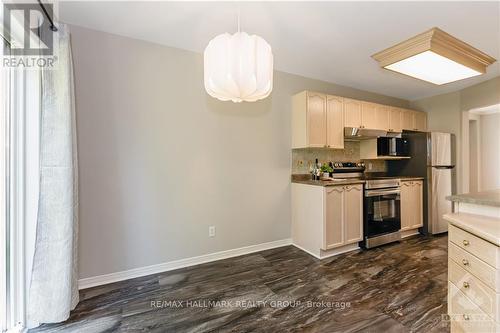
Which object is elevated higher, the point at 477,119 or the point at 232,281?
the point at 477,119

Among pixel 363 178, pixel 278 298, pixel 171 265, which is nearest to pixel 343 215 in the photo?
pixel 363 178

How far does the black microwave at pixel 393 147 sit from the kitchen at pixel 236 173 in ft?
0.11

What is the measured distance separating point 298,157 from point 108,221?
8.42 ft

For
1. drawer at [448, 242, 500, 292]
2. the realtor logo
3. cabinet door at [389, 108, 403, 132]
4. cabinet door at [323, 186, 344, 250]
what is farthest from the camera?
cabinet door at [389, 108, 403, 132]

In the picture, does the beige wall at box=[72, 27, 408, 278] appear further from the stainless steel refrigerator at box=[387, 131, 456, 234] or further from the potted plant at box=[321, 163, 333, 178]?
the stainless steel refrigerator at box=[387, 131, 456, 234]

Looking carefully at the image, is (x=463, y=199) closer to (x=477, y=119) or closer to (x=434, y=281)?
(x=434, y=281)

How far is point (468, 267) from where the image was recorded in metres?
1.26

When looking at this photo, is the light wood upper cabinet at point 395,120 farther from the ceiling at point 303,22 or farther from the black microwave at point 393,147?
the ceiling at point 303,22

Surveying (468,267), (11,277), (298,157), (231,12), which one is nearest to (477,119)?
(298,157)

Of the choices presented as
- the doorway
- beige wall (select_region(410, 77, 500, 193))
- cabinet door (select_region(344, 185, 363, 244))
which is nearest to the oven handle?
cabinet door (select_region(344, 185, 363, 244))

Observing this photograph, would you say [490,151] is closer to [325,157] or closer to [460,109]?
[460,109]

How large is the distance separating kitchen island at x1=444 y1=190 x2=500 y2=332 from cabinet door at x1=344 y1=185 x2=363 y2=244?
152 centimetres

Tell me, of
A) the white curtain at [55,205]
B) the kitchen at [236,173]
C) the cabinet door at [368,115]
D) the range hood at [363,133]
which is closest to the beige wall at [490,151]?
the kitchen at [236,173]

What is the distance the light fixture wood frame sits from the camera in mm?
2015
